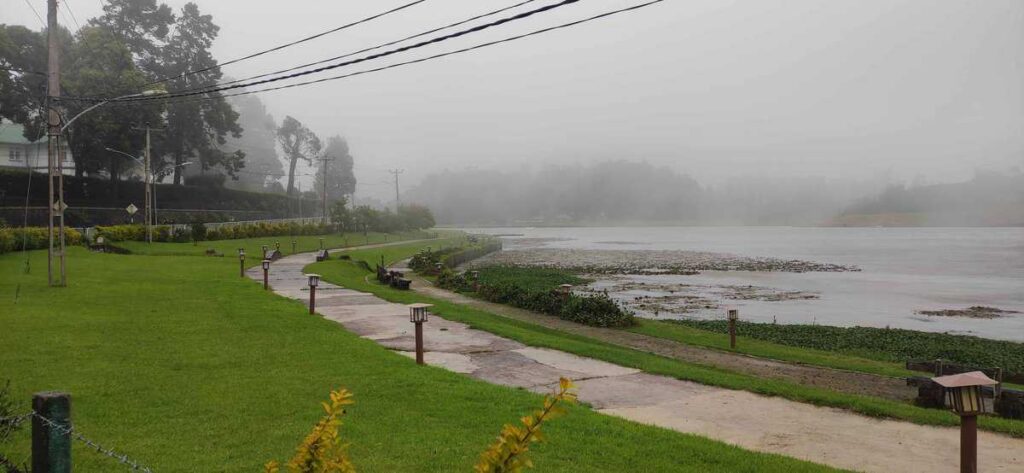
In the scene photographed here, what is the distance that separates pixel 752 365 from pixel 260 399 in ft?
35.0

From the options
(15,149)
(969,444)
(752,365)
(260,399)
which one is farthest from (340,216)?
(969,444)

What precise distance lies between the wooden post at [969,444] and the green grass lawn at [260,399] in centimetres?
145

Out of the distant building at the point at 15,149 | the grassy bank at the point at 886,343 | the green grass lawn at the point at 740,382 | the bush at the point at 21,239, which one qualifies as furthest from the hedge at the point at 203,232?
the grassy bank at the point at 886,343

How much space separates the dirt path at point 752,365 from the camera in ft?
40.0

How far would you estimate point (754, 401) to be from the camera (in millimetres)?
9414

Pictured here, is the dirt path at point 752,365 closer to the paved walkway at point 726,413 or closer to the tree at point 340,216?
the paved walkway at point 726,413

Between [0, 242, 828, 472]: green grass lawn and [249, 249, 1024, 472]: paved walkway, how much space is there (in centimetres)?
91

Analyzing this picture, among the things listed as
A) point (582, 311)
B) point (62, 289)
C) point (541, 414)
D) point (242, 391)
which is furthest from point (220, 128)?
point (541, 414)

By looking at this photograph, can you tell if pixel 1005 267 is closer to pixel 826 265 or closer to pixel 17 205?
pixel 826 265

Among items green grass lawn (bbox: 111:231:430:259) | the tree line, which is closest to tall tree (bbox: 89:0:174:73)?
the tree line

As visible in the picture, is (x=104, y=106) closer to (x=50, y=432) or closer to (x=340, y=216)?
(x=340, y=216)

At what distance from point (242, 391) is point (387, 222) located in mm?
80240

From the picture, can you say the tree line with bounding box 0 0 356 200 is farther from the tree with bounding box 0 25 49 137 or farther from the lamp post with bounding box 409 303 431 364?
the lamp post with bounding box 409 303 431 364

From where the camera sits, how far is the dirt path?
40.0 ft
